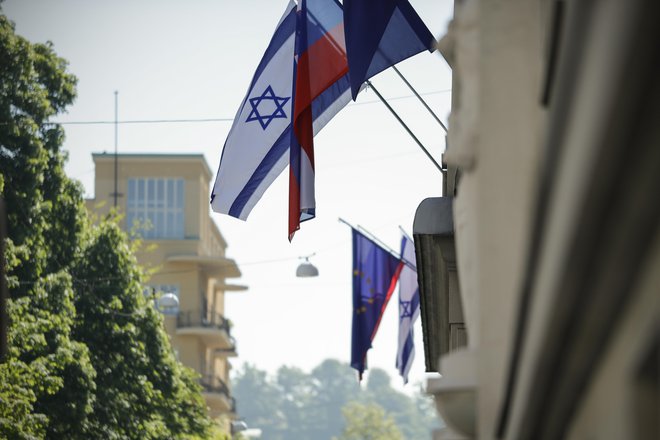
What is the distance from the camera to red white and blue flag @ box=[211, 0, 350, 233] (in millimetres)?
14984

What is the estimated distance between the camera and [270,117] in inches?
591

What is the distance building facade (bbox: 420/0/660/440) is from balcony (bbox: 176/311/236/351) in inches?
2646

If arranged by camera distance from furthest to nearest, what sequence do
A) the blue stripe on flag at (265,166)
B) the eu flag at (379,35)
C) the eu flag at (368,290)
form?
1. the eu flag at (368,290)
2. the blue stripe on flag at (265,166)
3. the eu flag at (379,35)

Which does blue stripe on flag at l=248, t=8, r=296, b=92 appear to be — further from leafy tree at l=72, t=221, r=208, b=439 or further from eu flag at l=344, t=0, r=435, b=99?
leafy tree at l=72, t=221, r=208, b=439

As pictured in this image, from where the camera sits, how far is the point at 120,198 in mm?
77625

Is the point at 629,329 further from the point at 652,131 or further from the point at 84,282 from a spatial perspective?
the point at 84,282

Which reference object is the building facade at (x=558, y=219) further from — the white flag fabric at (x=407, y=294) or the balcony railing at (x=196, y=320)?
the balcony railing at (x=196, y=320)

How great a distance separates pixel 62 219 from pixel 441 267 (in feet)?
66.0

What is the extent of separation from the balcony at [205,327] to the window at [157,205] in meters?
5.11

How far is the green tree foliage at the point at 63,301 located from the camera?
29.4m

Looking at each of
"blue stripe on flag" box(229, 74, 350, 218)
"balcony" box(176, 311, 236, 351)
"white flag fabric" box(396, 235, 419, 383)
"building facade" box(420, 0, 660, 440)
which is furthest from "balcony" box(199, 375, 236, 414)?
"building facade" box(420, 0, 660, 440)

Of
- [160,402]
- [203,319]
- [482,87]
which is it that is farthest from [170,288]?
[482,87]

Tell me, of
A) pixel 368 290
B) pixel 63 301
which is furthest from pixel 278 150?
pixel 63 301

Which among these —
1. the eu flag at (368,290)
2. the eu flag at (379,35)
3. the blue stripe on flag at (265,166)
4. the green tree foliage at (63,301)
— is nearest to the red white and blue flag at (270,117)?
the blue stripe on flag at (265,166)
